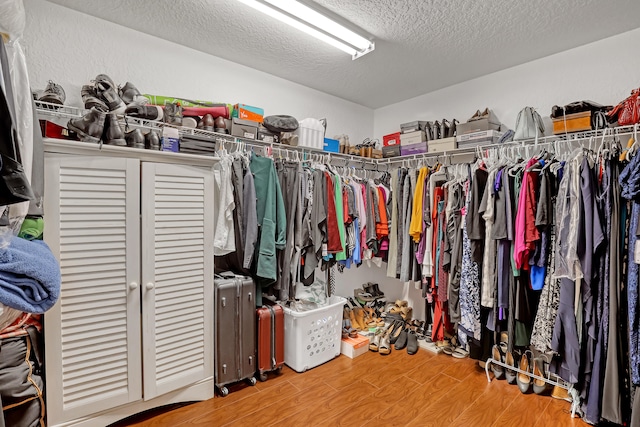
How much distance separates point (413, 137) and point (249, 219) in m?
1.99

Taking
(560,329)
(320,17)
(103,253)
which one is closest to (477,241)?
(560,329)

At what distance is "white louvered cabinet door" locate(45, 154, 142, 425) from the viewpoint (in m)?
1.72

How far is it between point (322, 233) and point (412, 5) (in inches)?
70.7

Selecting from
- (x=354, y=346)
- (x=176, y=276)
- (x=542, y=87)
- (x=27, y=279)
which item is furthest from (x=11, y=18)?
(x=542, y=87)

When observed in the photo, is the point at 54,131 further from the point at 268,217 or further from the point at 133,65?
the point at 268,217

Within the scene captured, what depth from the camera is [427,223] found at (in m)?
2.97

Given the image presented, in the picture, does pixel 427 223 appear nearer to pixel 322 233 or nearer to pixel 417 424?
pixel 322 233

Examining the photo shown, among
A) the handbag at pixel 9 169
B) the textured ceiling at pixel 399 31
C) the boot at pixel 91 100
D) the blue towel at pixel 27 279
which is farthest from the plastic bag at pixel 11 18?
the textured ceiling at pixel 399 31

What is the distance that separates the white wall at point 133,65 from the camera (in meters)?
2.17

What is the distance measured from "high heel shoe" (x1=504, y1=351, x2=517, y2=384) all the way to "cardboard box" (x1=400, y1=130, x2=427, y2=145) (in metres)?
2.09

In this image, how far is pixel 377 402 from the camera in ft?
7.28

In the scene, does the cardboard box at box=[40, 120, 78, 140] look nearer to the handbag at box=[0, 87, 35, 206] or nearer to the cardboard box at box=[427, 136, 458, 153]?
the handbag at box=[0, 87, 35, 206]

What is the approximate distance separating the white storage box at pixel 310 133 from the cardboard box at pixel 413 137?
3.11 feet

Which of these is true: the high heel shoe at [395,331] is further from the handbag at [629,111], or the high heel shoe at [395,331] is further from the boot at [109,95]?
the boot at [109,95]
